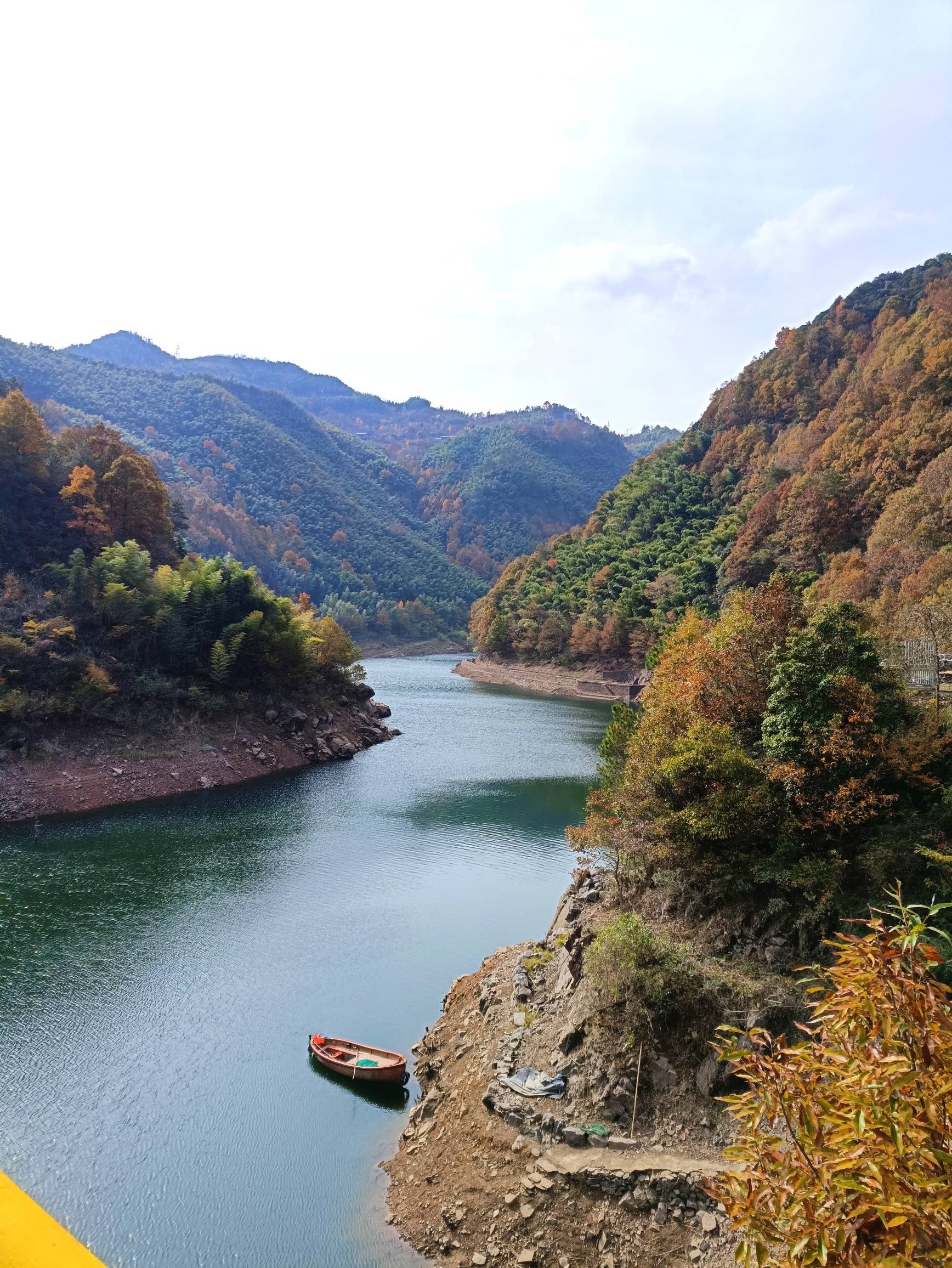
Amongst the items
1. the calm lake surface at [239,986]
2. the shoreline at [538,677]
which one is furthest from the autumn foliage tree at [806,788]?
the shoreline at [538,677]

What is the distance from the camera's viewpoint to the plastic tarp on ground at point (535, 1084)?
10812 millimetres

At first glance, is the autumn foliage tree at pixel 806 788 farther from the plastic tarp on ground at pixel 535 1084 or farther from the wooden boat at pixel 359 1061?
the wooden boat at pixel 359 1061

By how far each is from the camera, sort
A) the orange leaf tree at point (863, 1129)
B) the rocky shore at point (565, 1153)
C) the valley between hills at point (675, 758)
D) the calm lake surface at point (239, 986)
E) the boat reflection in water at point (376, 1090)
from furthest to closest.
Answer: the boat reflection in water at point (376, 1090), the calm lake surface at point (239, 986), the rocky shore at point (565, 1153), the valley between hills at point (675, 758), the orange leaf tree at point (863, 1129)

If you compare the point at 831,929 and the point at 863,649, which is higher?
the point at 863,649

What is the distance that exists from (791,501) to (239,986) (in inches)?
1802

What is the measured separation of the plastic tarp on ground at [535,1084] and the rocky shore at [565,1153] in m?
0.09

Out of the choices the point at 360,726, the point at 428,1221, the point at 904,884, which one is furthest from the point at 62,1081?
the point at 360,726

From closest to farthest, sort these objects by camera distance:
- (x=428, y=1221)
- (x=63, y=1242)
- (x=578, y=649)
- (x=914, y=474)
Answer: (x=63, y=1242)
(x=428, y=1221)
(x=914, y=474)
(x=578, y=649)

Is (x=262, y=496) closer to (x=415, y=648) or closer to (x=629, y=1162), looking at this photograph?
(x=415, y=648)

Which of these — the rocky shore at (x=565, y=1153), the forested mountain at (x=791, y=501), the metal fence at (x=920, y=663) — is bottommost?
the rocky shore at (x=565, y=1153)

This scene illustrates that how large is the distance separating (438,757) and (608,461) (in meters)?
163

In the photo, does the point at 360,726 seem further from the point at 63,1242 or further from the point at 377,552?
the point at 377,552

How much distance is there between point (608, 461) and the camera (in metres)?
194

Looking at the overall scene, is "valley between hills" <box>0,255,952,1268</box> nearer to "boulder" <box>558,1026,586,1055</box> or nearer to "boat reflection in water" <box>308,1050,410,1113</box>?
"boulder" <box>558,1026,586,1055</box>
